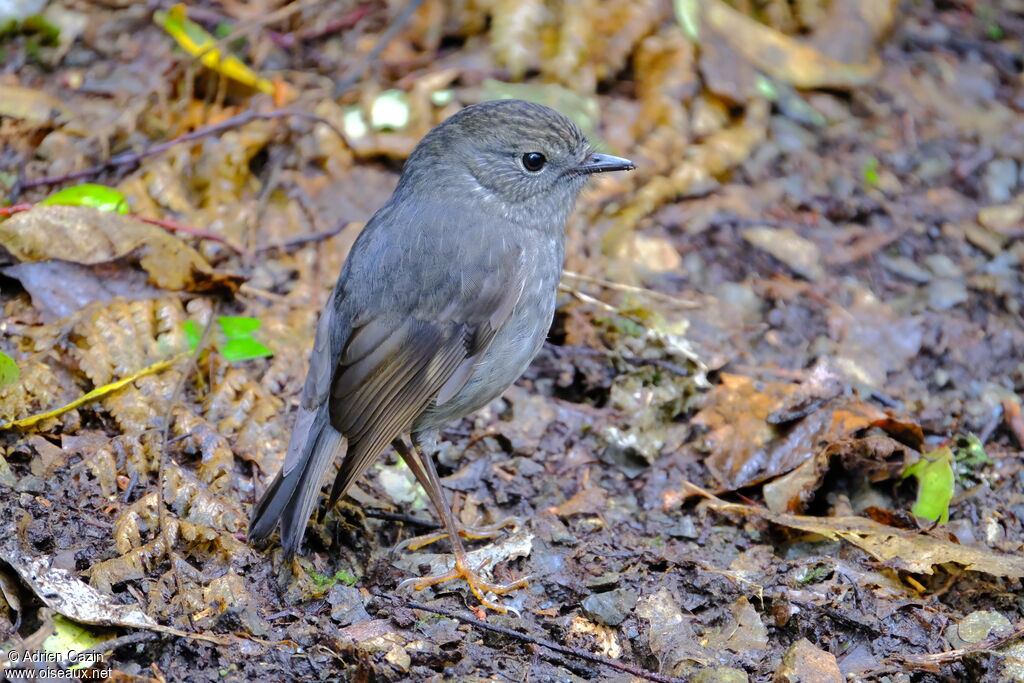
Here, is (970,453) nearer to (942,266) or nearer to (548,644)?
(942,266)

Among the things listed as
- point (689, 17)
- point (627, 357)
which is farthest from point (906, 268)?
point (689, 17)

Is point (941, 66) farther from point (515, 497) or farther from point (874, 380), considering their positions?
point (515, 497)

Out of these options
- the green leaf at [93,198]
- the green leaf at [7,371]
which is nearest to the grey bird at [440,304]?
the green leaf at [7,371]

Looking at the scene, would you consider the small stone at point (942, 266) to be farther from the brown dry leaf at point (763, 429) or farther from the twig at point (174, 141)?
the twig at point (174, 141)

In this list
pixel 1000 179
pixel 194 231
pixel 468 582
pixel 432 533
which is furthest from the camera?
pixel 1000 179

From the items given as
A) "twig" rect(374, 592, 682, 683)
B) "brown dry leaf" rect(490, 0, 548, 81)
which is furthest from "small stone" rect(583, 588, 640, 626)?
"brown dry leaf" rect(490, 0, 548, 81)

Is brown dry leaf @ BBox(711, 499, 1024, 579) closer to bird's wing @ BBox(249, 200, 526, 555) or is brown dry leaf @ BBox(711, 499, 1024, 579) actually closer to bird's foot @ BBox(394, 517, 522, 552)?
bird's foot @ BBox(394, 517, 522, 552)
